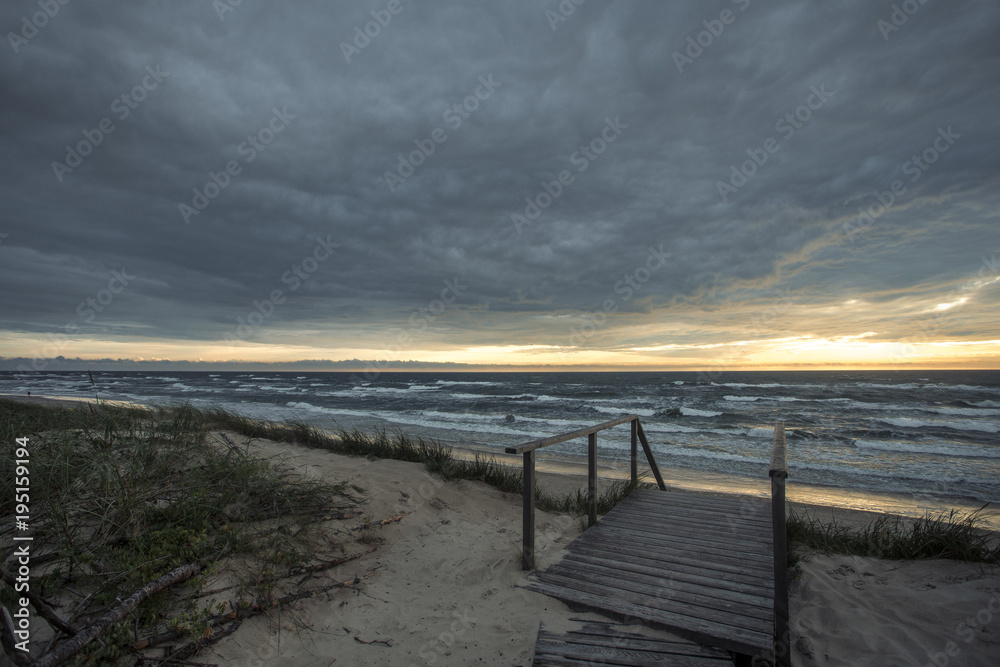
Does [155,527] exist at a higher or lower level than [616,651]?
higher

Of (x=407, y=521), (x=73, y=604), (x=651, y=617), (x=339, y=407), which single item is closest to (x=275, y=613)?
(x=73, y=604)

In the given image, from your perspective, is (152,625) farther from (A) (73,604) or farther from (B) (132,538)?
(B) (132,538)

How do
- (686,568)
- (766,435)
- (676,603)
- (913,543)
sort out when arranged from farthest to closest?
(766,435) < (913,543) < (686,568) < (676,603)

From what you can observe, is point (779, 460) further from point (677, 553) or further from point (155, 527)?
point (155, 527)

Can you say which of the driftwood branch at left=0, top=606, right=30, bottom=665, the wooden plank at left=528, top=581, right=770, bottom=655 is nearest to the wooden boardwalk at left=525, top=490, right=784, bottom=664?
the wooden plank at left=528, top=581, right=770, bottom=655

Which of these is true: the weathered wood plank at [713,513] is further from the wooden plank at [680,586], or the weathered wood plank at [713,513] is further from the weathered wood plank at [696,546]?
the wooden plank at [680,586]

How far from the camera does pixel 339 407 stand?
98.0ft

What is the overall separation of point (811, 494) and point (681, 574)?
311 inches

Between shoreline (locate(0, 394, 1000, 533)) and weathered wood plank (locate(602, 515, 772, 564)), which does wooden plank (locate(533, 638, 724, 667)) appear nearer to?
weathered wood plank (locate(602, 515, 772, 564))

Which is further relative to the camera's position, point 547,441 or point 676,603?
point 547,441

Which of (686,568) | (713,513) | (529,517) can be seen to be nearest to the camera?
(686,568)

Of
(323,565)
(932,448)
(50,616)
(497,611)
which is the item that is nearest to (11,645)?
(50,616)

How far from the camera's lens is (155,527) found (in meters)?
3.74

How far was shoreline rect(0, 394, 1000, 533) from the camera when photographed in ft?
27.8
